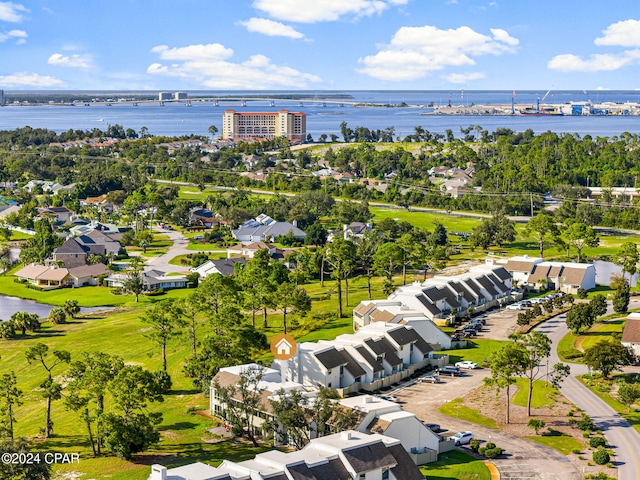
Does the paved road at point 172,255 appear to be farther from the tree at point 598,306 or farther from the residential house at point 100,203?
the tree at point 598,306

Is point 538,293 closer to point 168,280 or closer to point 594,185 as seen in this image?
point 168,280

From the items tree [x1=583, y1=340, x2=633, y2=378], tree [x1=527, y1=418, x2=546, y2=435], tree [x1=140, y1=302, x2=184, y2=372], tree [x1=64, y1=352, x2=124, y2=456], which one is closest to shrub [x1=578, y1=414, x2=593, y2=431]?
tree [x1=527, y1=418, x2=546, y2=435]

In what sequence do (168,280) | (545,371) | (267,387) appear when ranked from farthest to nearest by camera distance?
(168,280)
(545,371)
(267,387)

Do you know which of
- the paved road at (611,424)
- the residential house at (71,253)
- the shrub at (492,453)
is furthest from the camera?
the residential house at (71,253)

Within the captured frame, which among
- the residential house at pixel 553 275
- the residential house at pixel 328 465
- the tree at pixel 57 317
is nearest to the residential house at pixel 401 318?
the residential house at pixel 553 275

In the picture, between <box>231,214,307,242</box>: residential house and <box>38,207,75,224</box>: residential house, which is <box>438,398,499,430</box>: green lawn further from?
<box>38,207,75,224</box>: residential house

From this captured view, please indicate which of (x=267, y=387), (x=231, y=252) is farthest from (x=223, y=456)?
(x=231, y=252)
